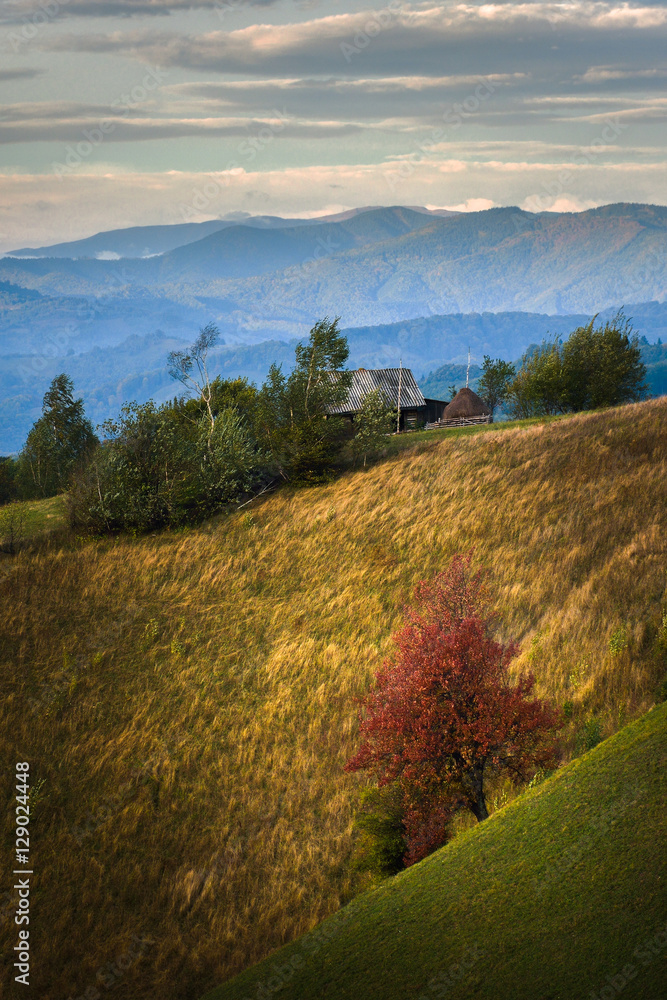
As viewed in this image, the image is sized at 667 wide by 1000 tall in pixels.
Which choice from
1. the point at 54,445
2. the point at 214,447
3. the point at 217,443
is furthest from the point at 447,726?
the point at 54,445

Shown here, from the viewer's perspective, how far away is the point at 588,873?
364 inches

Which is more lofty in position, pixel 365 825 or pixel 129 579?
pixel 129 579

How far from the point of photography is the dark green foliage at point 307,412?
1607 inches

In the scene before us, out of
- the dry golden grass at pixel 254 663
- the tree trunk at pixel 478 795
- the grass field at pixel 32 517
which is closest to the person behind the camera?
the tree trunk at pixel 478 795

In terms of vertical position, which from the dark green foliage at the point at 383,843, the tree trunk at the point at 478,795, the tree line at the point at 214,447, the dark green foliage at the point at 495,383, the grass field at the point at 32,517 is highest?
the dark green foliage at the point at 495,383

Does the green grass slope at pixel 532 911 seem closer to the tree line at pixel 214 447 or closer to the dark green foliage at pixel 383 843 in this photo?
the dark green foliage at pixel 383 843

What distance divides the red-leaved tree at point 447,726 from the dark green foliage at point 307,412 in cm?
2755

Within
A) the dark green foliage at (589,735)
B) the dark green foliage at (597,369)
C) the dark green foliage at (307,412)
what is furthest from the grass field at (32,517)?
the dark green foliage at (597,369)

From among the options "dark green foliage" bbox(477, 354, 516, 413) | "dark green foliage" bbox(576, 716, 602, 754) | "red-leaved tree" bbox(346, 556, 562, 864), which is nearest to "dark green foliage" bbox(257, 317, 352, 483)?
"dark green foliage" bbox(576, 716, 602, 754)

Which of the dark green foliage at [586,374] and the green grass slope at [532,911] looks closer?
the green grass slope at [532,911]

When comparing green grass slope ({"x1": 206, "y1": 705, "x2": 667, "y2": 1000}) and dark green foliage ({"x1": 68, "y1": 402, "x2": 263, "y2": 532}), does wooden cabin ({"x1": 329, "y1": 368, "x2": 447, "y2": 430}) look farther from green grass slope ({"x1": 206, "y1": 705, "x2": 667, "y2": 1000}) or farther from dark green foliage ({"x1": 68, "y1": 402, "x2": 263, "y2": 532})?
green grass slope ({"x1": 206, "y1": 705, "x2": 667, "y2": 1000})

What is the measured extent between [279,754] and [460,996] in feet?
42.8

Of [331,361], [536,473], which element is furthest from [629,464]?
[331,361]

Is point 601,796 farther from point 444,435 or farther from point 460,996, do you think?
point 444,435
